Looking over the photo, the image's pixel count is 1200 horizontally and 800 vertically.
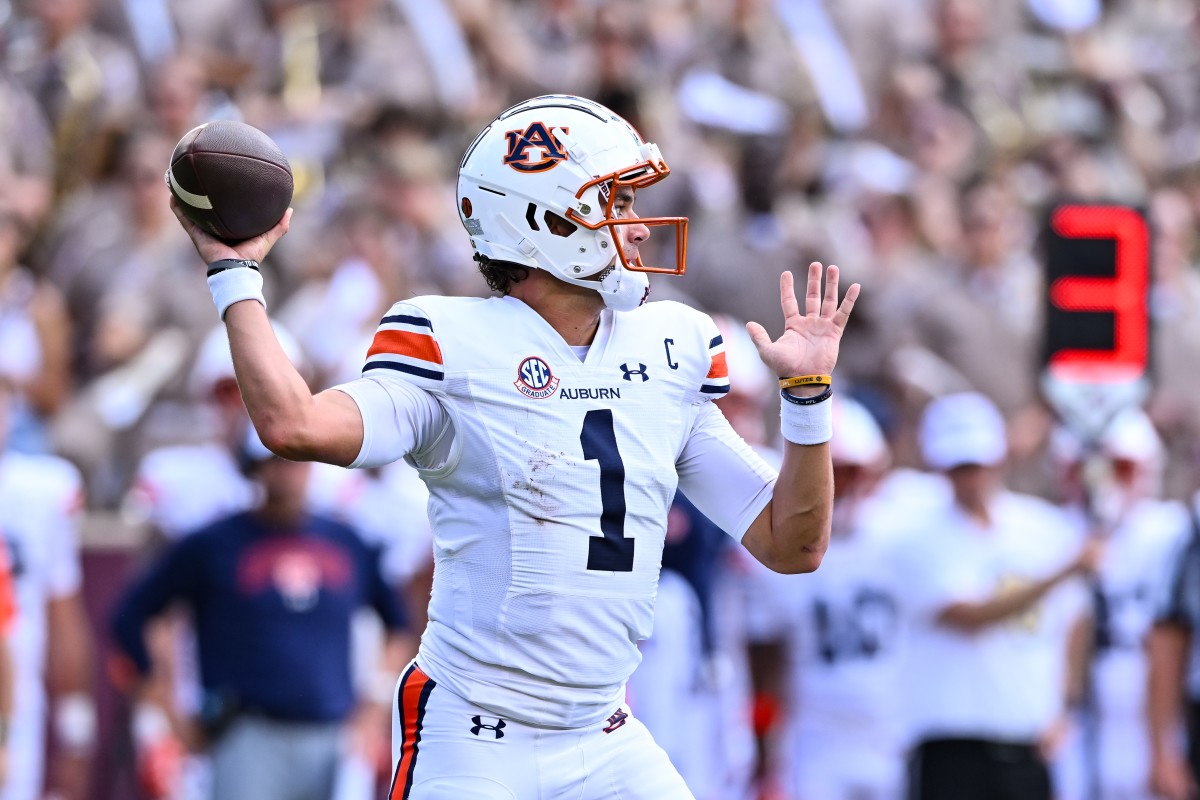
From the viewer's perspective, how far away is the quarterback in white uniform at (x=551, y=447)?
13.9ft

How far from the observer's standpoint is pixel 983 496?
865 cm

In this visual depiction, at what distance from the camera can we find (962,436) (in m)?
8.60

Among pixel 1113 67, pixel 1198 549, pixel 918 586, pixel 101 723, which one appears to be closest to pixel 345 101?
pixel 101 723

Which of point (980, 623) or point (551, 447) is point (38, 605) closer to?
point (980, 623)

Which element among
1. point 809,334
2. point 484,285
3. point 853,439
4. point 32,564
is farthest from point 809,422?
point 484,285

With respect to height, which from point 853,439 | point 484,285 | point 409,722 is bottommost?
point 409,722

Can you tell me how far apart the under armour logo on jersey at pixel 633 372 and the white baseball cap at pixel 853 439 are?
4404 mm

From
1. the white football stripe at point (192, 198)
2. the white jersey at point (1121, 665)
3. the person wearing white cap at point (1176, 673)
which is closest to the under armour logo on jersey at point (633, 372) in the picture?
the white football stripe at point (192, 198)

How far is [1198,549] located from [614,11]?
456 centimetres

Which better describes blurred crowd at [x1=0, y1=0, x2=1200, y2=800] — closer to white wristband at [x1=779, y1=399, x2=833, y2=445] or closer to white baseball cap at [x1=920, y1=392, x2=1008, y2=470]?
white baseball cap at [x1=920, y1=392, x2=1008, y2=470]

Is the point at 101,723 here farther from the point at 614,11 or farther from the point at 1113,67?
the point at 1113,67

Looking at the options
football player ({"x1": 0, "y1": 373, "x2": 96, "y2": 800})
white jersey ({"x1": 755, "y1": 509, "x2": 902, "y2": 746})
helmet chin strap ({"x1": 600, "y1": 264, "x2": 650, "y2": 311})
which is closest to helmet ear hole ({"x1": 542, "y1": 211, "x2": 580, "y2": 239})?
helmet chin strap ({"x1": 600, "y1": 264, "x2": 650, "y2": 311})

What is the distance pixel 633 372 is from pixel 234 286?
90 centimetres

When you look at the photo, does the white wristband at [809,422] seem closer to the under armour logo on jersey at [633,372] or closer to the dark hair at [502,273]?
the under armour logo on jersey at [633,372]
